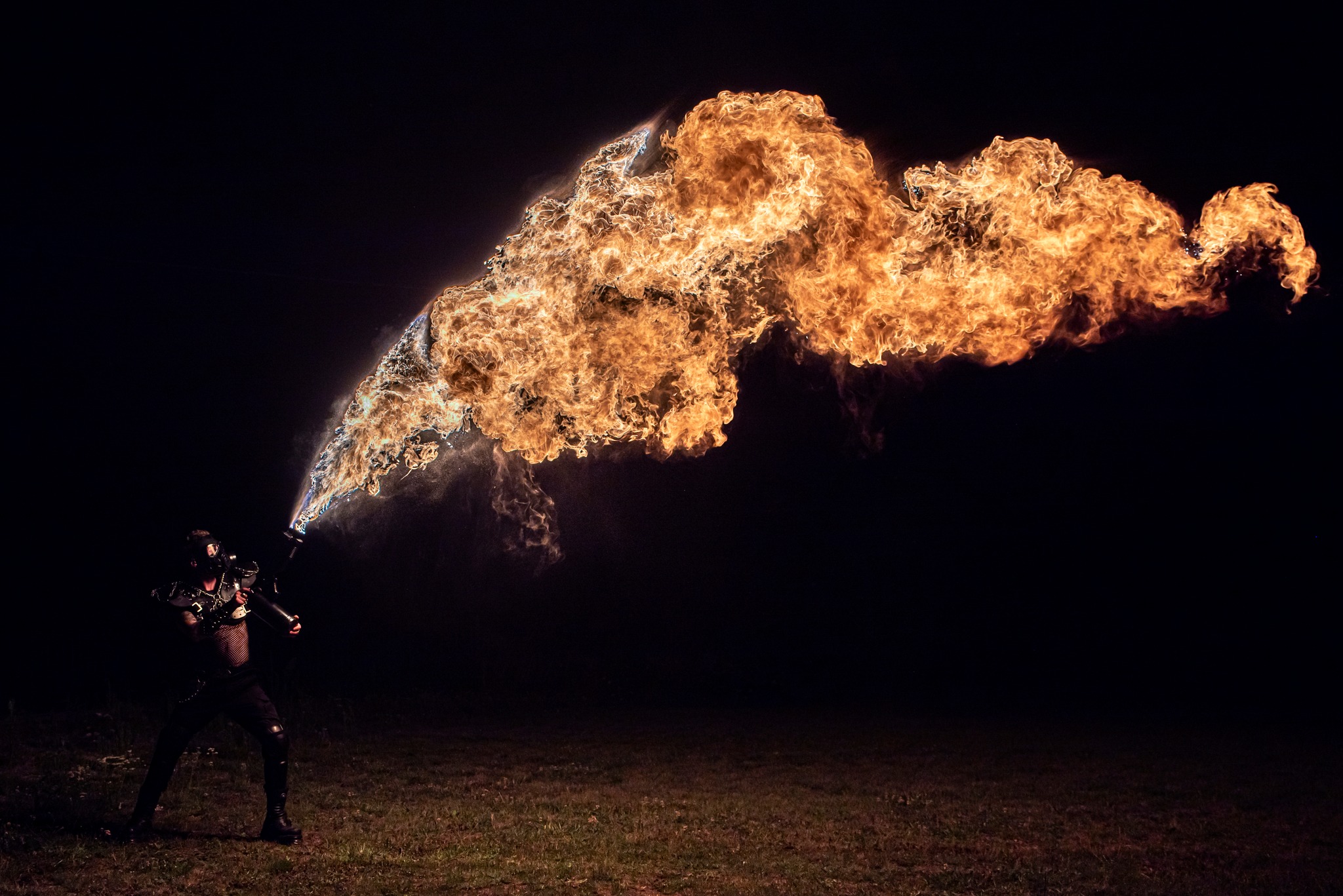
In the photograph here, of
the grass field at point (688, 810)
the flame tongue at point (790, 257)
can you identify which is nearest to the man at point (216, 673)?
the grass field at point (688, 810)

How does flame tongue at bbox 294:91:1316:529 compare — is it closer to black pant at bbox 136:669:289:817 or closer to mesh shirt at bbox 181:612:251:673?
mesh shirt at bbox 181:612:251:673

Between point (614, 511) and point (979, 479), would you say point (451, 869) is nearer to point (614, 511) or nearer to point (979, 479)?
point (614, 511)

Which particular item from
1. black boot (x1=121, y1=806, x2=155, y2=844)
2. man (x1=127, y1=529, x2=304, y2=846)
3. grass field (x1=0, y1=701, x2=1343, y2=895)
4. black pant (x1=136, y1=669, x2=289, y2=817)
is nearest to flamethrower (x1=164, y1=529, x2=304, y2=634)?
man (x1=127, y1=529, x2=304, y2=846)

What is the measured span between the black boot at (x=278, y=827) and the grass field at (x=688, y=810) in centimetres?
13

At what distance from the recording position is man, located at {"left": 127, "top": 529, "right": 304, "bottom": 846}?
7.39 meters

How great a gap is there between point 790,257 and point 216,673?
24.6 feet

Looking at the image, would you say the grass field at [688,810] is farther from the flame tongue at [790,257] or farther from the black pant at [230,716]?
the flame tongue at [790,257]

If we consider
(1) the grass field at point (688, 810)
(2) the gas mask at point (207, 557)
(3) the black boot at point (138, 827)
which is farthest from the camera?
(2) the gas mask at point (207, 557)

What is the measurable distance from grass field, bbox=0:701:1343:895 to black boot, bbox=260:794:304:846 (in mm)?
131

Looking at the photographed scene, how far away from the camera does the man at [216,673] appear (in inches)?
291

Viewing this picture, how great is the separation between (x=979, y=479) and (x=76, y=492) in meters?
17.2

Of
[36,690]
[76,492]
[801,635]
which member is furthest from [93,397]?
[801,635]

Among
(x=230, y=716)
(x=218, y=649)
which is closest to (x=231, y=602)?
(x=218, y=649)

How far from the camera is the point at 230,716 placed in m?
7.49
